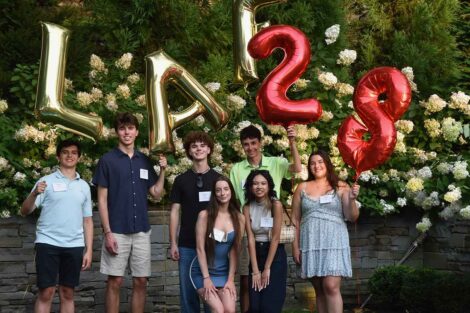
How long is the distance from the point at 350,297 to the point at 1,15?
168 inches

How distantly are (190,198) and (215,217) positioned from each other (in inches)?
13.7

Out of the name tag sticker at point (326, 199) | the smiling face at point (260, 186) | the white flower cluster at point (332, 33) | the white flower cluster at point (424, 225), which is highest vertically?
the white flower cluster at point (332, 33)

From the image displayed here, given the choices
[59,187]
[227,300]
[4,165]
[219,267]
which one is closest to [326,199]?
Answer: [219,267]

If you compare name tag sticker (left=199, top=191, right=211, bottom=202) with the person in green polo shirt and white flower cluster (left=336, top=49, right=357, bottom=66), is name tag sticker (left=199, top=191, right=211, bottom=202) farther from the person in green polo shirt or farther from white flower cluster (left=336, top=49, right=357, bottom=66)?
white flower cluster (left=336, top=49, right=357, bottom=66)

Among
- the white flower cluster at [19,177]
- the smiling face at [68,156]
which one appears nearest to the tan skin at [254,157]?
the smiling face at [68,156]

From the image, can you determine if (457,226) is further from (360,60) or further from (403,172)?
(360,60)

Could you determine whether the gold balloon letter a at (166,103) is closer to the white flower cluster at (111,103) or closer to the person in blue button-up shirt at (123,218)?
the person in blue button-up shirt at (123,218)

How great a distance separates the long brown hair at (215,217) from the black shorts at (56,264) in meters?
0.95

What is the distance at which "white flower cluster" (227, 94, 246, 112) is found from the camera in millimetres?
8828

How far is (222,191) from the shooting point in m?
6.50

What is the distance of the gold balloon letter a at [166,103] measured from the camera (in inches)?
284

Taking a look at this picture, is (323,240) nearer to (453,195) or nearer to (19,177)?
(453,195)

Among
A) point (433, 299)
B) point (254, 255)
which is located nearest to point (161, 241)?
point (254, 255)

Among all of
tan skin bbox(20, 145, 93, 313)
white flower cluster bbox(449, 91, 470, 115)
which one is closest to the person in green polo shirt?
tan skin bbox(20, 145, 93, 313)
